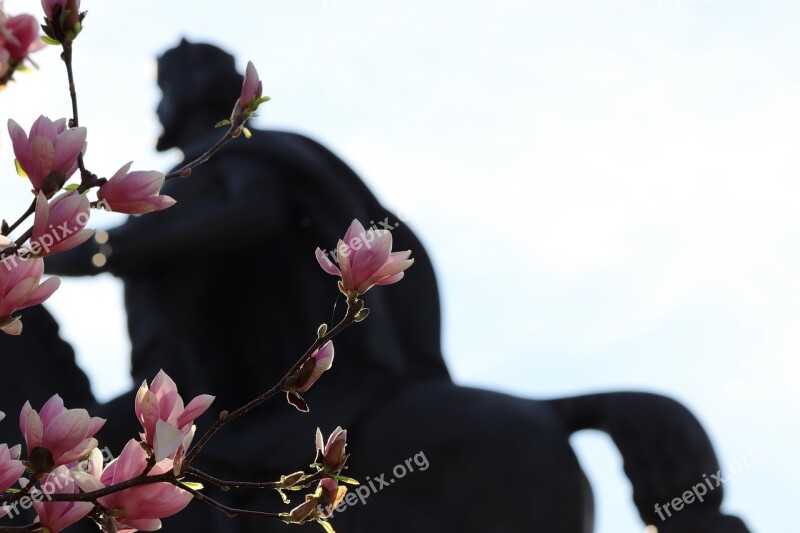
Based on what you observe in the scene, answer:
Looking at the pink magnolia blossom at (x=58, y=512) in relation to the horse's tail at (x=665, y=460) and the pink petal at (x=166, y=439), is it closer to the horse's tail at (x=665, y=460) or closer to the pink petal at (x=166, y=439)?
the pink petal at (x=166, y=439)

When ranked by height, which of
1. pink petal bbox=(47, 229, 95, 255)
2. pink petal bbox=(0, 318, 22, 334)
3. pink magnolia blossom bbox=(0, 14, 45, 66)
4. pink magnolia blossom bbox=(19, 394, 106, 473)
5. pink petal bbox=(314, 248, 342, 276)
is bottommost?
pink magnolia blossom bbox=(19, 394, 106, 473)

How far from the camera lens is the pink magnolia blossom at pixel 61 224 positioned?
1073 millimetres

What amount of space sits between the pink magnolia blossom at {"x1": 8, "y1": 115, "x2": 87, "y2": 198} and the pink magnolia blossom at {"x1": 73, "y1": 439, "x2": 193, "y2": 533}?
28cm

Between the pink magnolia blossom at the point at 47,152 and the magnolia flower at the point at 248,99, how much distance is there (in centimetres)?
26

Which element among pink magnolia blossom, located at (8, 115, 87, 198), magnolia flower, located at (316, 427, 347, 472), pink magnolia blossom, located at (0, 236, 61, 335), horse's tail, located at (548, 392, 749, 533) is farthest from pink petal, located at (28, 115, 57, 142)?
horse's tail, located at (548, 392, 749, 533)

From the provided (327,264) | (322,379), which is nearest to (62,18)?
(327,264)

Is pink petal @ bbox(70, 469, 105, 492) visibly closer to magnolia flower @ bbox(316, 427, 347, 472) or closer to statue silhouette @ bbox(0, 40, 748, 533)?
magnolia flower @ bbox(316, 427, 347, 472)

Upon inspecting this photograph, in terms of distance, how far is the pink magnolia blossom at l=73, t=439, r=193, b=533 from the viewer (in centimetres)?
107

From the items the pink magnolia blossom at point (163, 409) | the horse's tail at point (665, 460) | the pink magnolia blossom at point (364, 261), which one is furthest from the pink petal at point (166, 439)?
the horse's tail at point (665, 460)

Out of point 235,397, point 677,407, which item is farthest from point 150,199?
point 235,397

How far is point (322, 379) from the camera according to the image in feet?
12.3

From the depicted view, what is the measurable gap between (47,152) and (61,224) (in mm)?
73

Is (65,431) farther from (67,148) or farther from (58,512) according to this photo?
(67,148)

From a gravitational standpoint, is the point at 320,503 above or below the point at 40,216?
below
